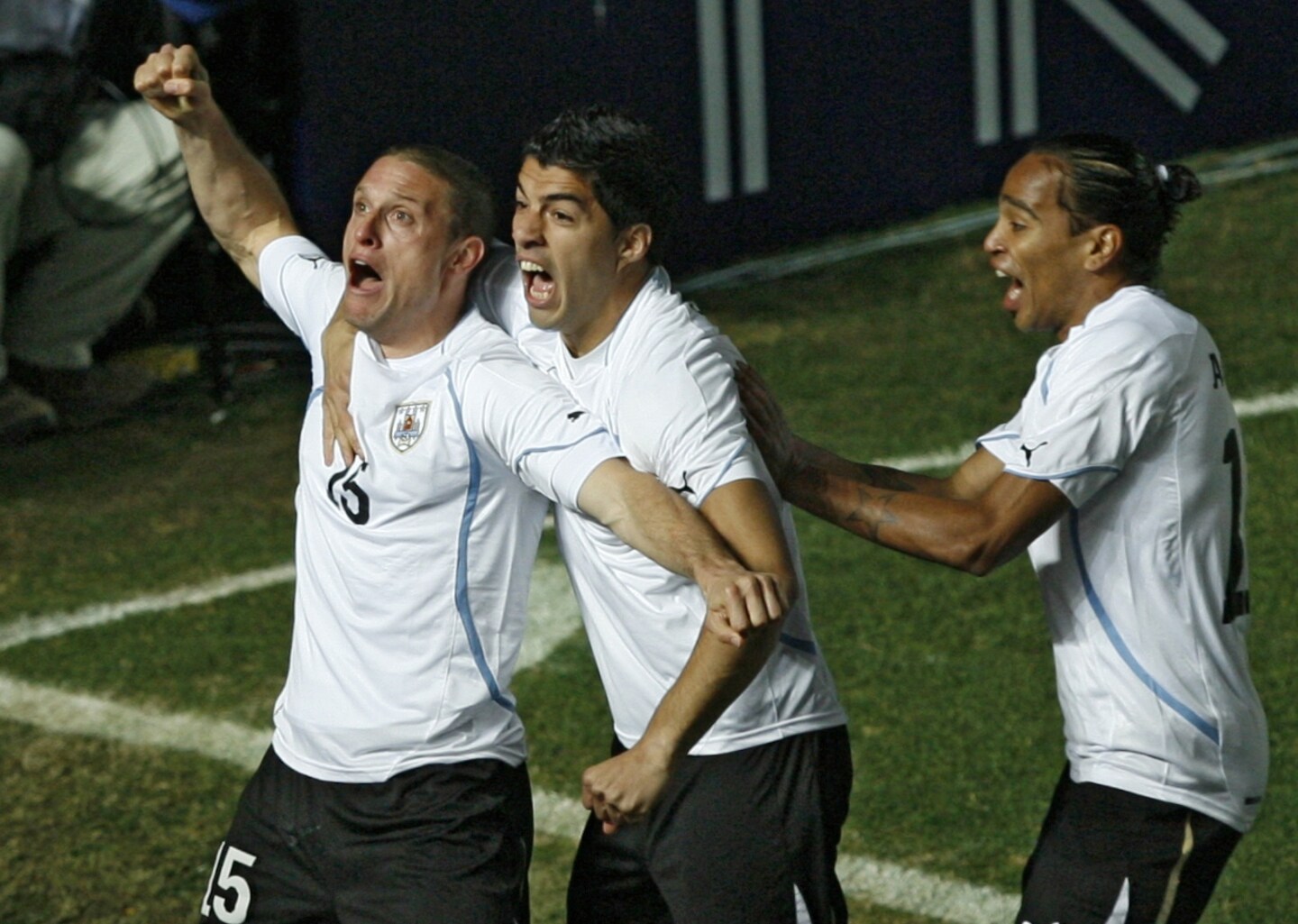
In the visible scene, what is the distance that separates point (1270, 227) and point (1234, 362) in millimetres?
2118

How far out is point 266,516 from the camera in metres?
7.64

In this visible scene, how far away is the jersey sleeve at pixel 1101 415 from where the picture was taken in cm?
322

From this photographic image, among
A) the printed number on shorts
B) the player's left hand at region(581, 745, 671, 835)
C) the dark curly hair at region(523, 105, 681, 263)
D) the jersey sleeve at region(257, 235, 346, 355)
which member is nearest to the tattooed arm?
the dark curly hair at region(523, 105, 681, 263)

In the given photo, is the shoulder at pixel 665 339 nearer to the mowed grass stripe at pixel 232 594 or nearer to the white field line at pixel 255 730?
the white field line at pixel 255 730

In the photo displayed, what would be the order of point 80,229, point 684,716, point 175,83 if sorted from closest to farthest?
point 684,716 < point 175,83 < point 80,229

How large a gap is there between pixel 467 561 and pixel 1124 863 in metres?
1.23

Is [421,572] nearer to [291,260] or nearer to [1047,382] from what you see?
[291,260]

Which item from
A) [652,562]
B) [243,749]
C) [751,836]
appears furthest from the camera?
[243,749]

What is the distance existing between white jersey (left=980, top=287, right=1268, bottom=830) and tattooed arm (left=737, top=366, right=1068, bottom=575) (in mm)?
69

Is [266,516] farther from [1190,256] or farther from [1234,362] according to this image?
[1190,256]

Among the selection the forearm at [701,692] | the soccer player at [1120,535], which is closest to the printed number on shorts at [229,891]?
the forearm at [701,692]

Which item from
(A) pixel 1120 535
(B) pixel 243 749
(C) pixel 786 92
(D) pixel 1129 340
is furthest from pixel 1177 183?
(C) pixel 786 92

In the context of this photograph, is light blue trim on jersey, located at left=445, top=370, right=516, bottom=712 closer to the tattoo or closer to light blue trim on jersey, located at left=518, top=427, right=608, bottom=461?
light blue trim on jersey, located at left=518, top=427, right=608, bottom=461

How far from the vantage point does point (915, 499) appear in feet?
11.3
